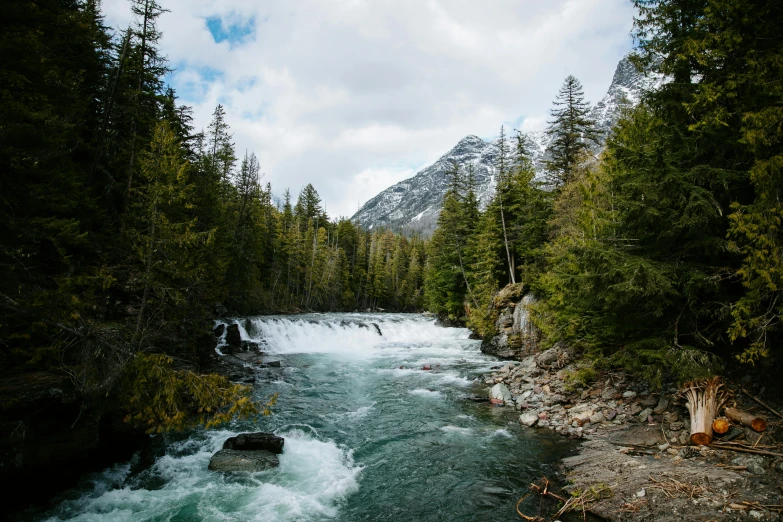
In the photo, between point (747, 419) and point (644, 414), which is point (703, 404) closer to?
point (747, 419)

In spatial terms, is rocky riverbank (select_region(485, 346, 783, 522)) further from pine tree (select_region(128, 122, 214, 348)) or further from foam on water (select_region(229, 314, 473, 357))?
foam on water (select_region(229, 314, 473, 357))

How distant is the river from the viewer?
752 centimetres

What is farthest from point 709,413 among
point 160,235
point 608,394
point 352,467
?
point 160,235

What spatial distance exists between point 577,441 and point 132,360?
35.6 ft

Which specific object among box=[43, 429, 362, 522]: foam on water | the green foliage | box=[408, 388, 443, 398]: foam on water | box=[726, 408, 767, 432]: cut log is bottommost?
box=[43, 429, 362, 522]: foam on water

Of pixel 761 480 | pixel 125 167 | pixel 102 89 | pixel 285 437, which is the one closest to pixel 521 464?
pixel 761 480

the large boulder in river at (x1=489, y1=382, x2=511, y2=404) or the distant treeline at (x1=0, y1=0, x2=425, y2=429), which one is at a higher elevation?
the distant treeline at (x1=0, y1=0, x2=425, y2=429)

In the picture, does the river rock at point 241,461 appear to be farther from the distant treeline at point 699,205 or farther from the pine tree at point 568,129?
the pine tree at point 568,129

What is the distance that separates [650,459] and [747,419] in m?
2.01

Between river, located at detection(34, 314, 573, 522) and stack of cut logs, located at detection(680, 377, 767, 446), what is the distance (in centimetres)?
302

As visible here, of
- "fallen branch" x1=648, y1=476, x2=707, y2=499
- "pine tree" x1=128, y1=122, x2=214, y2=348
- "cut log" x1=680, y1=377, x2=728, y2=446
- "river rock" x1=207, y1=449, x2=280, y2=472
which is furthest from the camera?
"pine tree" x1=128, y1=122, x2=214, y2=348

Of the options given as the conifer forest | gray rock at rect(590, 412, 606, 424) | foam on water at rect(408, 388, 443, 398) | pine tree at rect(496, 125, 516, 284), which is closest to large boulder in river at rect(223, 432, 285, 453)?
the conifer forest

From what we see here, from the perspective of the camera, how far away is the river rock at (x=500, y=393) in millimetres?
14188

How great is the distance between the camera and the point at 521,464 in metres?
9.05
